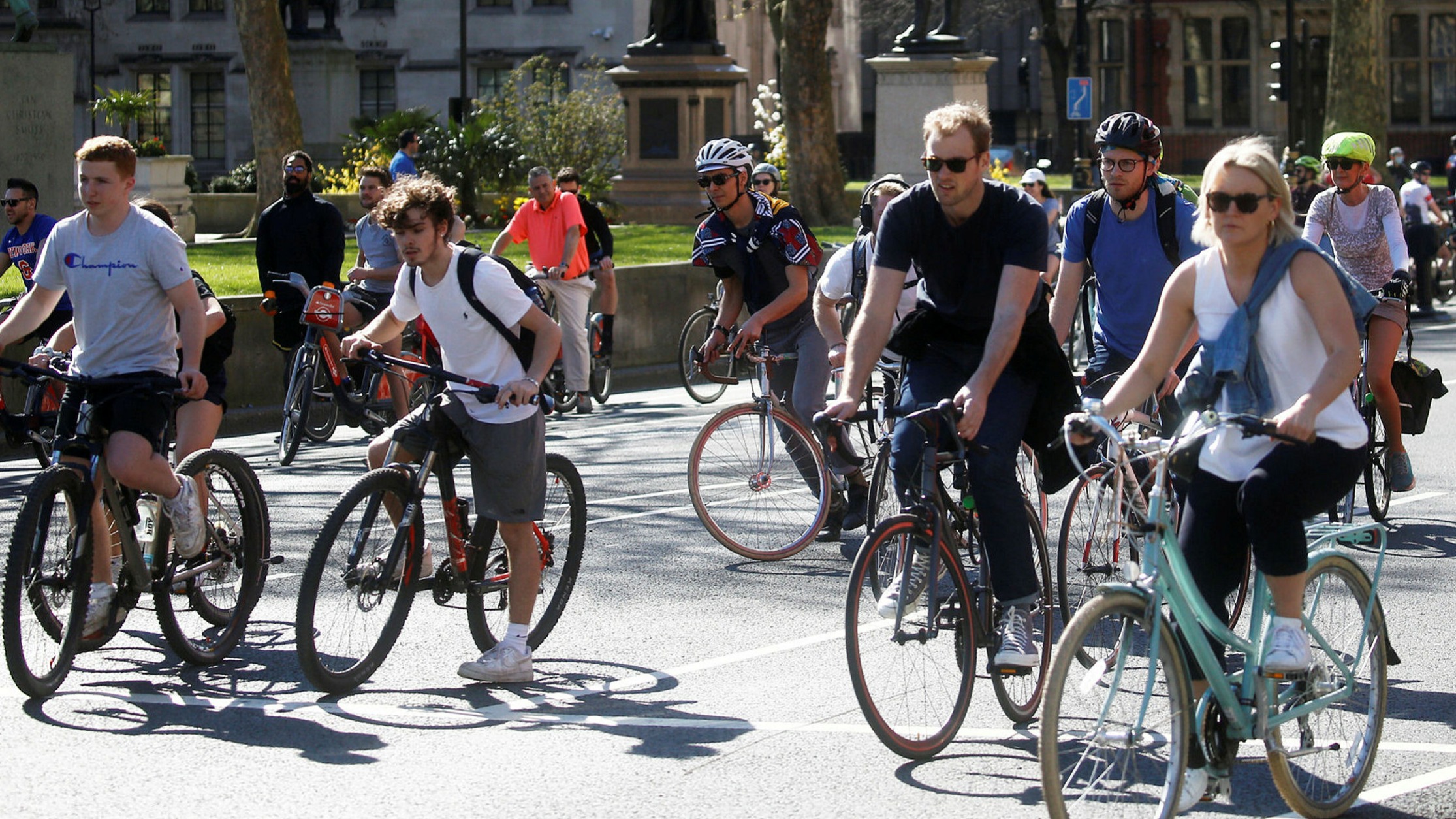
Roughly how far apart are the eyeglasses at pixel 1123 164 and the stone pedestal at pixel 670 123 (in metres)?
20.1

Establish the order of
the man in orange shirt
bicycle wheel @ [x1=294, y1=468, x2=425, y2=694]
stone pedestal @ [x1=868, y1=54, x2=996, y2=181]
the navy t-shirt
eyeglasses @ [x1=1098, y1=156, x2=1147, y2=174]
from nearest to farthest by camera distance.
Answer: the navy t-shirt < bicycle wheel @ [x1=294, y1=468, x2=425, y2=694] < eyeglasses @ [x1=1098, y1=156, x2=1147, y2=174] < the man in orange shirt < stone pedestal @ [x1=868, y1=54, x2=996, y2=181]

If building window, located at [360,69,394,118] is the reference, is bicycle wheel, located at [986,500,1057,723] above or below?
below

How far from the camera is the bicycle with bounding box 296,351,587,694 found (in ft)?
20.4

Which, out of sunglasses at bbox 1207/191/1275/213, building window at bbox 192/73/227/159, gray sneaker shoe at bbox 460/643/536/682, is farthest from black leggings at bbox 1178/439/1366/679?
building window at bbox 192/73/227/159

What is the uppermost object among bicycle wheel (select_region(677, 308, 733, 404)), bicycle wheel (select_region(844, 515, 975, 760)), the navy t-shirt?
the navy t-shirt

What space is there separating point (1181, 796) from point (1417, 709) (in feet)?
6.60

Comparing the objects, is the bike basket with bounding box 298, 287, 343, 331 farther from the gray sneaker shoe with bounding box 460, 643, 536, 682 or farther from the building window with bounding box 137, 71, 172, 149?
the building window with bounding box 137, 71, 172, 149

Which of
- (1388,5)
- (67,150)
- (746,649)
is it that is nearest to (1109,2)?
(1388,5)

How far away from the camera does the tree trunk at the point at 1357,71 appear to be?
93.0ft

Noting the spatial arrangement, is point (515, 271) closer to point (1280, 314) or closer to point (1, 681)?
point (1, 681)

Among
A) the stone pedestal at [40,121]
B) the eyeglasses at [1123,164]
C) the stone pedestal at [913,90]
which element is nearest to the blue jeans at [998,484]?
the eyeglasses at [1123,164]

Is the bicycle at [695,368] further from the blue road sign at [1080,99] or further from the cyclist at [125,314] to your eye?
the blue road sign at [1080,99]

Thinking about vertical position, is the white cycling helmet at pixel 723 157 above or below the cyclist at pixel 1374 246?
above

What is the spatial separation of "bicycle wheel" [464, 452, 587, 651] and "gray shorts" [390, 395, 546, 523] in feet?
0.66
